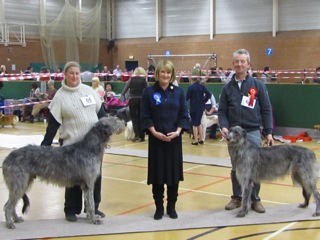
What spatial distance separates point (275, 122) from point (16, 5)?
15.4 metres

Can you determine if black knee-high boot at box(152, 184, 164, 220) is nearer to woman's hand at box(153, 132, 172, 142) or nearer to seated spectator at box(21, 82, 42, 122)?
woman's hand at box(153, 132, 172, 142)

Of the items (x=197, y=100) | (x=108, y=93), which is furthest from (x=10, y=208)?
(x=108, y=93)

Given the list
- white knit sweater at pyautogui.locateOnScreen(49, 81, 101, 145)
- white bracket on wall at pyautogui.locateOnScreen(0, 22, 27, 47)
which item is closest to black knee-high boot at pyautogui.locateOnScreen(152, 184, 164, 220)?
white knit sweater at pyautogui.locateOnScreen(49, 81, 101, 145)

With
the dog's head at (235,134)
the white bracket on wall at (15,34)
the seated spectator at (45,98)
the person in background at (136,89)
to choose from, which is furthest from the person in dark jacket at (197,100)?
the white bracket on wall at (15,34)

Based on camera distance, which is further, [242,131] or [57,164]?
[242,131]

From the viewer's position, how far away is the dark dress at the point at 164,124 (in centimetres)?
482

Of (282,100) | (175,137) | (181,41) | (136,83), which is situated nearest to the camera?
(175,137)

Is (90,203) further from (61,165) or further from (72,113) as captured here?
(72,113)

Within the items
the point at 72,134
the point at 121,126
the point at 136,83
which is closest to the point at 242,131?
the point at 121,126

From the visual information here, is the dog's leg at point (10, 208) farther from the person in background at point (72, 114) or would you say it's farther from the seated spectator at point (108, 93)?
the seated spectator at point (108, 93)

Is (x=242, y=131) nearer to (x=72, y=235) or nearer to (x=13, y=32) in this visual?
(x=72, y=235)

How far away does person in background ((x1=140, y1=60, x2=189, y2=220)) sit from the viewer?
4.82 meters

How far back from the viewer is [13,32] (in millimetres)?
22156

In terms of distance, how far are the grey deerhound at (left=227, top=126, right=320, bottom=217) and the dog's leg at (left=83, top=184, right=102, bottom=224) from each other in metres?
1.49
